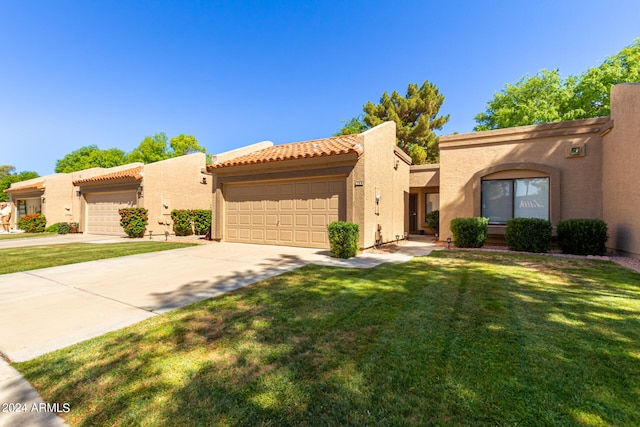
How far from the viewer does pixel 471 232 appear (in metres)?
9.98

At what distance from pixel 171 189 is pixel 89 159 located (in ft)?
147

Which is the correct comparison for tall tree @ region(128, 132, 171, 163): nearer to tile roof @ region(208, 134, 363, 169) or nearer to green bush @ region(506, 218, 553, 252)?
tile roof @ region(208, 134, 363, 169)

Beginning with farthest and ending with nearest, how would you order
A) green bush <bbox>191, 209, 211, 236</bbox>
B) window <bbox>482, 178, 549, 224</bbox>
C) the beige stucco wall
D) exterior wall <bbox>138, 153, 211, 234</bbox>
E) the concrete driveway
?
green bush <bbox>191, 209, 211, 236</bbox>
exterior wall <bbox>138, 153, 211, 234</bbox>
window <bbox>482, 178, 549, 224</bbox>
the beige stucco wall
the concrete driveway

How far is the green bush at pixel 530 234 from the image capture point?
8.83 metres

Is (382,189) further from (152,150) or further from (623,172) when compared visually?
(152,150)

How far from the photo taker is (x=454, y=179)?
11.5m

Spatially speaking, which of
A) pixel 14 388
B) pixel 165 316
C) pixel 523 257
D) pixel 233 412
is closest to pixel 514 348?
pixel 233 412

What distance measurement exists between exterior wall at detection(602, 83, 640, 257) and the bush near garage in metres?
17.6

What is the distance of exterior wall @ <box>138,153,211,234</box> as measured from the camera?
15.6 meters

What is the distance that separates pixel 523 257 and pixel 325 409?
8.74 m

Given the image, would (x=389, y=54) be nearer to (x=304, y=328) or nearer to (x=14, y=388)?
(x=304, y=328)

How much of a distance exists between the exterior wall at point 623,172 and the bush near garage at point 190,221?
693 inches

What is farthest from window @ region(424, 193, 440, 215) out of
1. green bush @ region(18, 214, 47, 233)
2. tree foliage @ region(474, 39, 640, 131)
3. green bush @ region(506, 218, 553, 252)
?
green bush @ region(18, 214, 47, 233)

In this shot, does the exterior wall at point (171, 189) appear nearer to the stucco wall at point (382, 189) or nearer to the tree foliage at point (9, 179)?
the stucco wall at point (382, 189)
